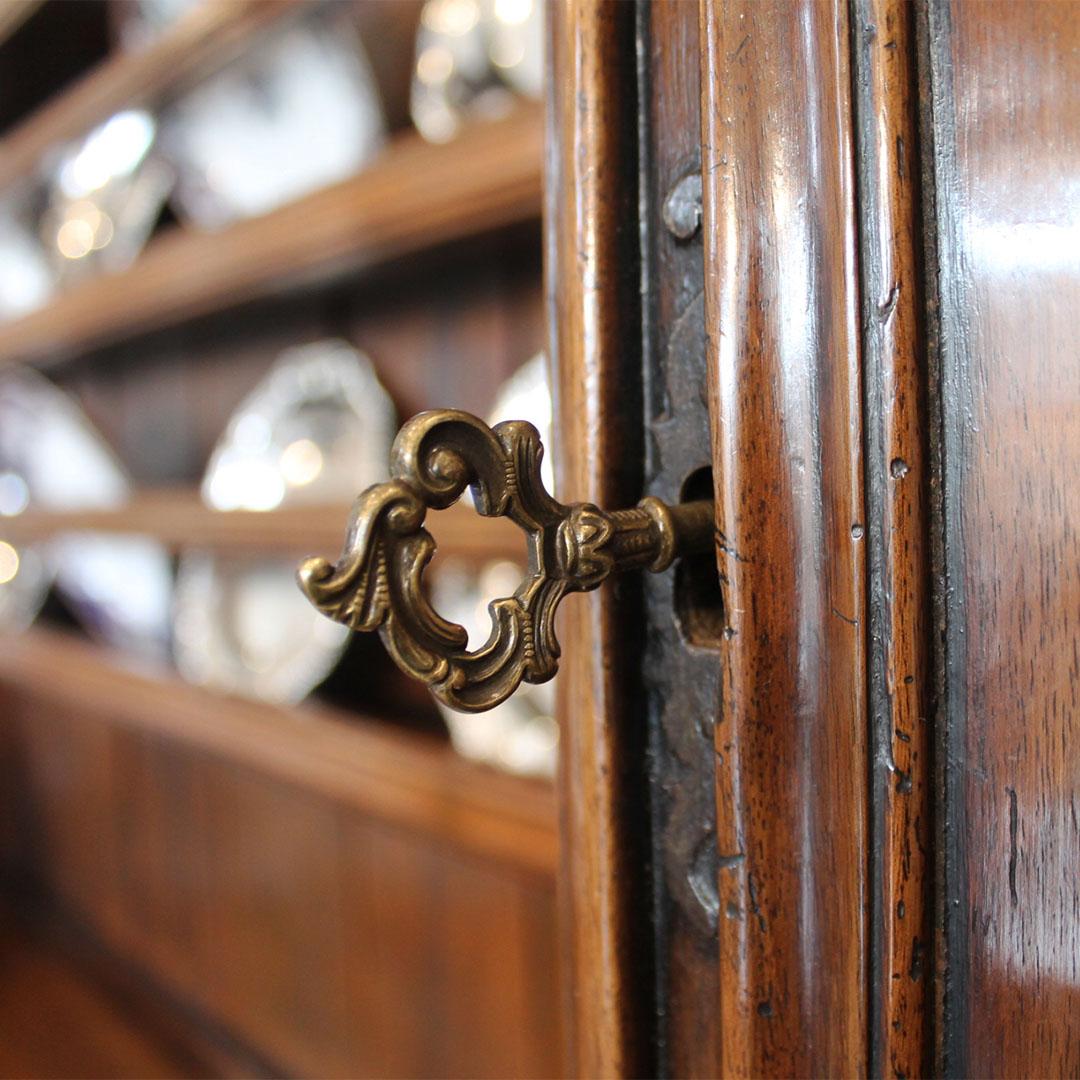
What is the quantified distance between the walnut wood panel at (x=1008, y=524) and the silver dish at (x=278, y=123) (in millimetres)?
559

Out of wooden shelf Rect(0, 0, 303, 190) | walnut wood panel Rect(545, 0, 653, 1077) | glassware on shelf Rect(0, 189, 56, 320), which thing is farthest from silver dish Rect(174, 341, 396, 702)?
walnut wood panel Rect(545, 0, 653, 1077)

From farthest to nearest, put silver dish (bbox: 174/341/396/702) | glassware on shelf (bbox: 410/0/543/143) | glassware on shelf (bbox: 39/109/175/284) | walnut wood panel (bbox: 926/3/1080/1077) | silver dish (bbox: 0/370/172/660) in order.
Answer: silver dish (bbox: 0/370/172/660) < glassware on shelf (bbox: 39/109/175/284) < silver dish (bbox: 174/341/396/702) < glassware on shelf (bbox: 410/0/543/143) < walnut wood panel (bbox: 926/3/1080/1077)

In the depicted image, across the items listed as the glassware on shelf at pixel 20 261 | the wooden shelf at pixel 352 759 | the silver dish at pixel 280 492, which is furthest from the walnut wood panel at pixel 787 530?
the glassware on shelf at pixel 20 261

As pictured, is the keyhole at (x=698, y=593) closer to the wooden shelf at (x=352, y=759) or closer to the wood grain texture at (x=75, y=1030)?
the wooden shelf at (x=352, y=759)

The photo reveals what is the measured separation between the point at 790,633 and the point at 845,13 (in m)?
0.13

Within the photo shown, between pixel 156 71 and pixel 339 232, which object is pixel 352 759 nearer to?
pixel 339 232

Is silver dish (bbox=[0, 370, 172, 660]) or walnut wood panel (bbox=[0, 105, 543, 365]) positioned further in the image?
silver dish (bbox=[0, 370, 172, 660])

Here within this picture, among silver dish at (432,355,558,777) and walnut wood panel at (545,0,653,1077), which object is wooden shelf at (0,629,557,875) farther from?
walnut wood panel at (545,0,653,1077)

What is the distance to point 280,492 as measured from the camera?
0.86m

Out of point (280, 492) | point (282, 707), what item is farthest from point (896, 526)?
point (280, 492)

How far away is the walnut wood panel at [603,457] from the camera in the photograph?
0.24 meters

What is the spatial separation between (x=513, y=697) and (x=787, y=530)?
1.87ft

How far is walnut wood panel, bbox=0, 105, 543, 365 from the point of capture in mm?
516

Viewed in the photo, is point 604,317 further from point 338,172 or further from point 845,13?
point 338,172
